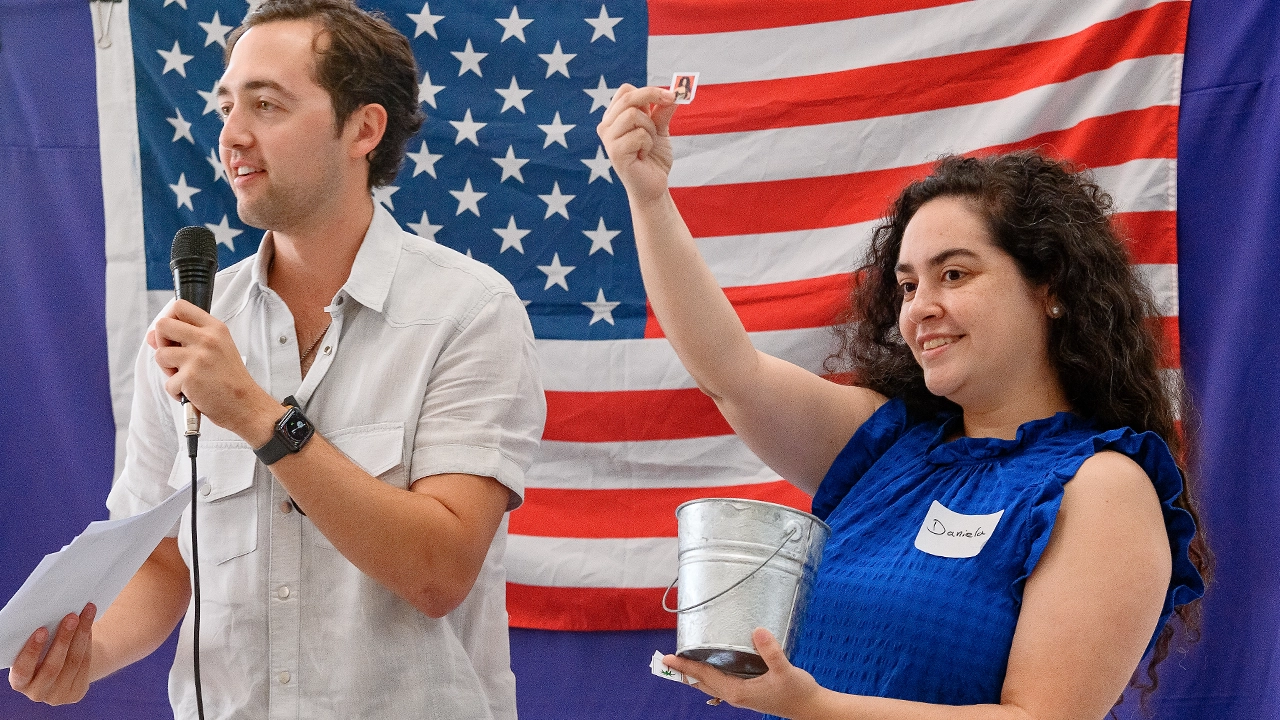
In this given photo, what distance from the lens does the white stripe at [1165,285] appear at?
2.49 m

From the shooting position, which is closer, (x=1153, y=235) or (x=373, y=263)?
(x=373, y=263)

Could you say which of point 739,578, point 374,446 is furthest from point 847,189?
point 739,578

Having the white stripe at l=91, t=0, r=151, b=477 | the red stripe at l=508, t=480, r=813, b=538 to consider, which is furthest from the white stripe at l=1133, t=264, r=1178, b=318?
the white stripe at l=91, t=0, r=151, b=477

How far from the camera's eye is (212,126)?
2.87 metres

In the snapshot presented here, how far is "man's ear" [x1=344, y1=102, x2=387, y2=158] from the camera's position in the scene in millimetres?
1789

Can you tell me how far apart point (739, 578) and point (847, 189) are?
169 cm

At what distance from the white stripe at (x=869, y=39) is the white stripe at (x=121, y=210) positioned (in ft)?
4.50

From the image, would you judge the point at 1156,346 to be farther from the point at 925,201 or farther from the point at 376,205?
the point at 376,205

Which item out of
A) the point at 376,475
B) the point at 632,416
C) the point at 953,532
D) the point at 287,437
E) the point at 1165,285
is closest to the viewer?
the point at 287,437

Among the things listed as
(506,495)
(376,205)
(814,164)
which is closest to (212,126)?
(376,205)

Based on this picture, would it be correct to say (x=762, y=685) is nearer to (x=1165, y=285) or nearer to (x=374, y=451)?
(x=374, y=451)

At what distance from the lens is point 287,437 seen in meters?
1.37

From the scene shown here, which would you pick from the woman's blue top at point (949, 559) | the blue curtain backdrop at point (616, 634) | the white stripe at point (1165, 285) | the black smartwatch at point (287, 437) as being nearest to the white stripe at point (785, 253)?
the white stripe at point (1165, 285)

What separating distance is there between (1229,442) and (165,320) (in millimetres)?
2196
